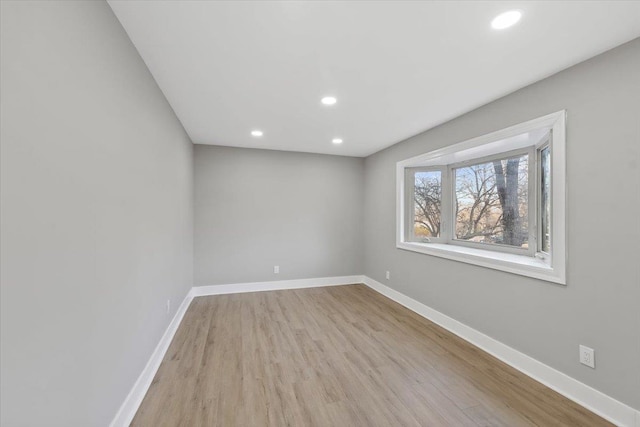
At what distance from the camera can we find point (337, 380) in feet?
6.82

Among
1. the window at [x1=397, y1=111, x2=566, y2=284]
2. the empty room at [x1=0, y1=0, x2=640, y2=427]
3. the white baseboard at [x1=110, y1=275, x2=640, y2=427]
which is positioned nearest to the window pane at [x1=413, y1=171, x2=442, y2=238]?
the window at [x1=397, y1=111, x2=566, y2=284]

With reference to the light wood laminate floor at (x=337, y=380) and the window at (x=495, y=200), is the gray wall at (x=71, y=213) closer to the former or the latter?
the light wood laminate floor at (x=337, y=380)

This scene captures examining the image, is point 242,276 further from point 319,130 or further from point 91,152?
point 91,152

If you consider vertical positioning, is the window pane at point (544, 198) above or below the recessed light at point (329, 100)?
below

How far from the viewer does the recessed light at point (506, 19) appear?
4.64ft

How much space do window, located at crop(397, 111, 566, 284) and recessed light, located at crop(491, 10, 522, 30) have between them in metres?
0.91

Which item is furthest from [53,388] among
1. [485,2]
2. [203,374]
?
[485,2]

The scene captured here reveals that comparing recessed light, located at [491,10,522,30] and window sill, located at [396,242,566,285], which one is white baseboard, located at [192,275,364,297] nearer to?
window sill, located at [396,242,566,285]

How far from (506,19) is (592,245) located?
5.12 ft

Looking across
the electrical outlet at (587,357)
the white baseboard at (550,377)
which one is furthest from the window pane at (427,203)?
the electrical outlet at (587,357)

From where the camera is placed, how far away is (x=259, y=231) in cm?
440

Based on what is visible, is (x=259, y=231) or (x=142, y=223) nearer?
(x=142, y=223)

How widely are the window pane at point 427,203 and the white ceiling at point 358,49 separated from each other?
126 cm

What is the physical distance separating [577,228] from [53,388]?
299 centimetres
